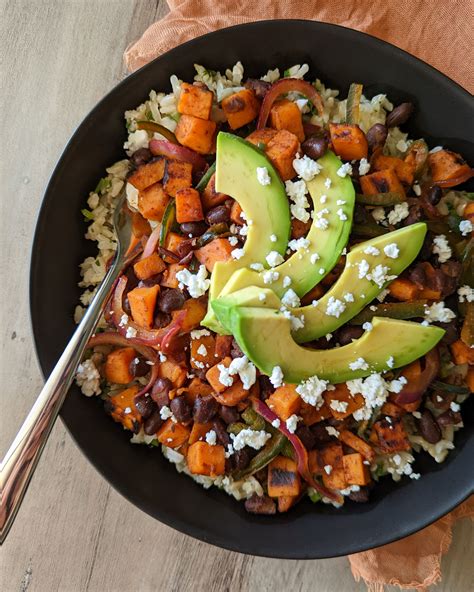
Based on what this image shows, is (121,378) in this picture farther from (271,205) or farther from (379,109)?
(379,109)

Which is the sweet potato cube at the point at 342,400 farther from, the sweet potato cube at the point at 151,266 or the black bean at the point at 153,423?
the sweet potato cube at the point at 151,266

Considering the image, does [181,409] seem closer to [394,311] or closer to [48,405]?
[48,405]

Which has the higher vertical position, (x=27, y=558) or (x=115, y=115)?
(x=115, y=115)

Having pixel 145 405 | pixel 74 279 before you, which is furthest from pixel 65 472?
pixel 74 279

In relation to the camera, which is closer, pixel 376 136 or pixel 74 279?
pixel 376 136

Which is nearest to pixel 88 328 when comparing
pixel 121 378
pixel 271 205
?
pixel 121 378

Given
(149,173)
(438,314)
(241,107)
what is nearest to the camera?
(438,314)

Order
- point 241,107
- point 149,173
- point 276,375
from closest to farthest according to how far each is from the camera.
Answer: point 276,375 < point 241,107 < point 149,173
